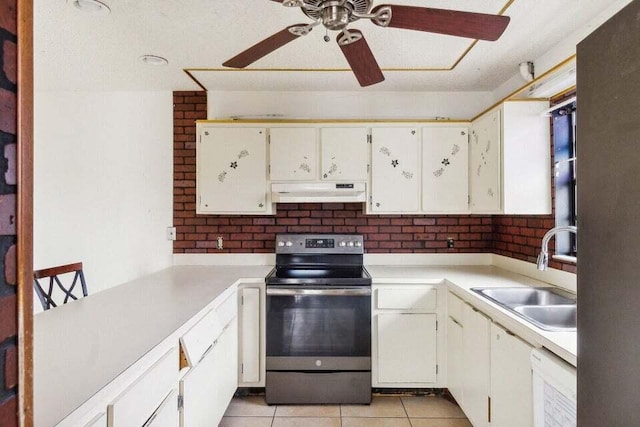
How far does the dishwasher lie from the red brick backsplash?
1.77 metres

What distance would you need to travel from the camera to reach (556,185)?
7.62ft

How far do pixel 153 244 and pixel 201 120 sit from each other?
1.12 m

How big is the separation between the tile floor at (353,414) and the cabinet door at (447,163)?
1.46 metres

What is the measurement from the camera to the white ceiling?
1896 millimetres

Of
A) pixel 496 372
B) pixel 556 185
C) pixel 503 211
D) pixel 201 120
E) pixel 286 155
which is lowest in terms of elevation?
pixel 496 372

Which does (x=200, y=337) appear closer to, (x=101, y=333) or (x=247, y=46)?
(x=101, y=333)

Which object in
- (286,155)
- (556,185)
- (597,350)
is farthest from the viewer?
(286,155)

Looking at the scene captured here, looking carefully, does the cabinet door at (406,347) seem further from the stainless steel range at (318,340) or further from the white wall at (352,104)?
the white wall at (352,104)

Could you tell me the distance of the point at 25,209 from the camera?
0.43 m

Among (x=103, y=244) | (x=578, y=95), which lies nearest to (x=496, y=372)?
(x=578, y=95)

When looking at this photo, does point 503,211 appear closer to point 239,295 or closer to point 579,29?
point 579,29

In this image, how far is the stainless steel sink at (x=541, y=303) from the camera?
184 cm

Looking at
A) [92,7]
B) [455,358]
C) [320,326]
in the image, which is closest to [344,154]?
[320,326]

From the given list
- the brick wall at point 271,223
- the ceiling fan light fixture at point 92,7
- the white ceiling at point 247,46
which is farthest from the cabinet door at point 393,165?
the ceiling fan light fixture at point 92,7
